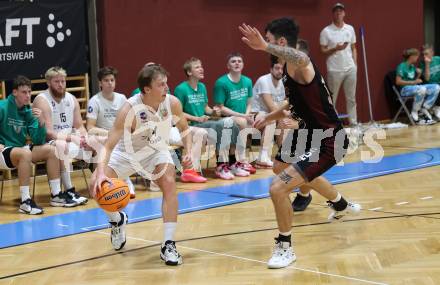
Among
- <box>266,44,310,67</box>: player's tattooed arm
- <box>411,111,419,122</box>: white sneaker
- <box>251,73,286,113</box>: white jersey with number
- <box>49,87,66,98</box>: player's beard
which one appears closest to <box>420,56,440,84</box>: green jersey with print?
<box>411,111,419,122</box>: white sneaker

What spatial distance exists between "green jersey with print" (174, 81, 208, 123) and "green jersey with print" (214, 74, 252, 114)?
0.31m

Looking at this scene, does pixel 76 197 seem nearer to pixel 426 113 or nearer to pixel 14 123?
pixel 14 123

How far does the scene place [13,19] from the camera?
10.0 meters

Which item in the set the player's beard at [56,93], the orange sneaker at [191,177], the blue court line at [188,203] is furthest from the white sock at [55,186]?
the orange sneaker at [191,177]

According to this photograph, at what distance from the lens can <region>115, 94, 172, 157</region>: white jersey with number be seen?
6.02 metres

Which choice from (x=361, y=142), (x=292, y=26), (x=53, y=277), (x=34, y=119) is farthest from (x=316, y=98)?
(x=361, y=142)

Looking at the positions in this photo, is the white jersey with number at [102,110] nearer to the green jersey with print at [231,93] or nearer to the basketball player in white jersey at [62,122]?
the basketball player in white jersey at [62,122]

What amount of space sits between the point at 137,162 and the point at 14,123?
2651 mm

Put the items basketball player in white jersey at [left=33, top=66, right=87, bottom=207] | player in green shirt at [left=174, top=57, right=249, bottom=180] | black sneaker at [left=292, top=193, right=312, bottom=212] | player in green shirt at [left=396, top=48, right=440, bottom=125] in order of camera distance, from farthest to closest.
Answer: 1. player in green shirt at [left=396, top=48, right=440, bottom=125]
2. player in green shirt at [left=174, top=57, right=249, bottom=180]
3. basketball player in white jersey at [left=33, top=66, right=87, bottom=207]
4. black sneaker at [left=292, top=193, right=312, bottom=212]

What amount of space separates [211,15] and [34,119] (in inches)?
193

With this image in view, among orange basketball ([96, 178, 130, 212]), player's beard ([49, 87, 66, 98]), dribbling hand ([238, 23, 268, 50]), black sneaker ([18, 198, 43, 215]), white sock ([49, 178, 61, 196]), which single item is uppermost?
dribbling hand ([238, 23, 268, 50])

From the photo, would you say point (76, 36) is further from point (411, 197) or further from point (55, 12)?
point (411, 197)

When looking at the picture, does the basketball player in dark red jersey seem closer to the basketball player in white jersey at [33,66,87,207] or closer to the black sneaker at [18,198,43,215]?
the black sneaker at [18,198,43,215]

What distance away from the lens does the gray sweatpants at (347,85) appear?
13.6 meters
